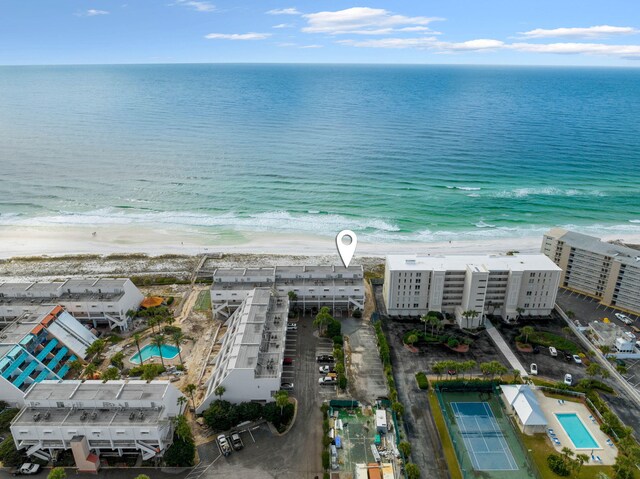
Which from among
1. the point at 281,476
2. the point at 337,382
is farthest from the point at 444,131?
the point at 281,476

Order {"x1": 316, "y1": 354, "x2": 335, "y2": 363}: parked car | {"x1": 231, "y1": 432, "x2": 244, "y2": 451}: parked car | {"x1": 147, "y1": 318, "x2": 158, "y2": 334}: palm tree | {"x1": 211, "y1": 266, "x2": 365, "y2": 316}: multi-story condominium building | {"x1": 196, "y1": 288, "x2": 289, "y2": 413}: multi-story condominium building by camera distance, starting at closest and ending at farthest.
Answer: {"x1": 231, "y1": 432, "x2": 244, "y2": 451}: parked car < {"x1": 196, "y1": 288, "x2": 289, "y2": 413}: multi-story condominium building < {"x1": 316, "y1": 354, "x2": 335, "y2": 363}: parked car < {"x1": 147, "y1": 318, "x2": 158, "y2": 334}: palm tree < {"x1": 211, "y1": 266, "x2": 365, "y2": 316}: multi-story condominium building

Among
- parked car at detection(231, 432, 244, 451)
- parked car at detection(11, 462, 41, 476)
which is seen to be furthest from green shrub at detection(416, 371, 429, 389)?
parked car at detection(11, 462, 41, 476)

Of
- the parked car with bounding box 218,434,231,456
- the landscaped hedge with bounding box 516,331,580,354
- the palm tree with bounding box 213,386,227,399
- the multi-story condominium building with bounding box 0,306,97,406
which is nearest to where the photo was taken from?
the parked car with bounding box 218,434,231,456

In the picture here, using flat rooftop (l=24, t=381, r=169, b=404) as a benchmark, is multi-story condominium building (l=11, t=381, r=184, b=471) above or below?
below

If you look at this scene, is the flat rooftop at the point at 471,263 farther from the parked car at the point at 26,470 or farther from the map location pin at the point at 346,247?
the parked car at the point at 26,470

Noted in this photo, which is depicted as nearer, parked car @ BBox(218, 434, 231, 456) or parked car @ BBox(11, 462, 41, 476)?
parked car @ BBox(11, 462, 41, 476)

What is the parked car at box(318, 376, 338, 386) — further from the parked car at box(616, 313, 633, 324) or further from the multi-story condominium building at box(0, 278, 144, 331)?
the parked car at box(616, 313, 633, 324)

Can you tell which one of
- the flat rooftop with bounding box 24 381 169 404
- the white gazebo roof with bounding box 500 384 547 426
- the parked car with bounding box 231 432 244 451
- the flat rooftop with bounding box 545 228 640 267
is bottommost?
the parked car with bounding box 231 432 244 451
